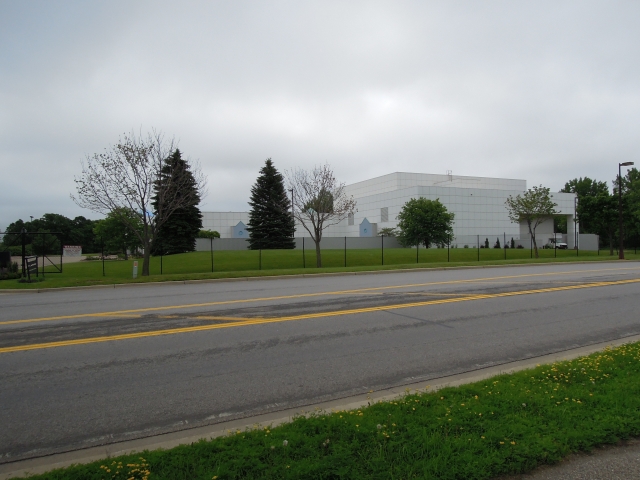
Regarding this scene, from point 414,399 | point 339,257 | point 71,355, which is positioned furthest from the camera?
point 339,257

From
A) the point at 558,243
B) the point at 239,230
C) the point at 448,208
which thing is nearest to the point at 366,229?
the point at 448,208

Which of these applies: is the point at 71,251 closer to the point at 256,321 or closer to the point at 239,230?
the point at 239,230

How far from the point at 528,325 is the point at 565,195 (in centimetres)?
7730

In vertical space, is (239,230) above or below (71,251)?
above

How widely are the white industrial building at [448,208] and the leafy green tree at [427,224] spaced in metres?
8.75

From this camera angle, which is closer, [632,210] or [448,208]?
[632,210]

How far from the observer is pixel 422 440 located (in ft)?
11.7

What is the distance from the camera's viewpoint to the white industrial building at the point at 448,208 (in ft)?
217

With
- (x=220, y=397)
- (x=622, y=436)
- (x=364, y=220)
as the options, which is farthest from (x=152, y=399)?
(x=364, y=220)

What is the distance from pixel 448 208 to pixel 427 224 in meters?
14.8

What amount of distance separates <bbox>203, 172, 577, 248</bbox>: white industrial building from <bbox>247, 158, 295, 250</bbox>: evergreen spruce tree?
1748 centimetres

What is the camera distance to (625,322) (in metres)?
8.95

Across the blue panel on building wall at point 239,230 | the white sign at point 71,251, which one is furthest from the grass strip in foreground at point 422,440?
the blue panel on building wall at point 239,230

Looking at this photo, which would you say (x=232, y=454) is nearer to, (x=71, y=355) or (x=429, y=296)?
(x=71, y=355)
